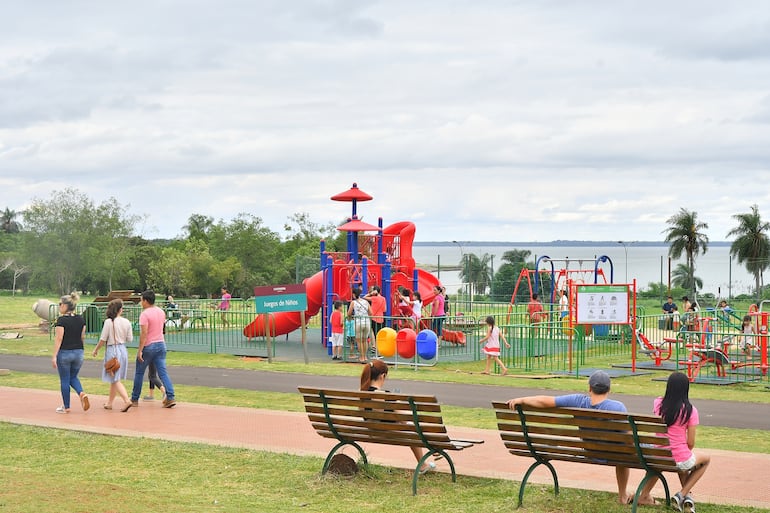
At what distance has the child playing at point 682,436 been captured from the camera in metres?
8.70

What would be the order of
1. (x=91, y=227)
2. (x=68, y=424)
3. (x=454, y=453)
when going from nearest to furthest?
1. (x=454, y=453)
2. (x=68, y=424)
3. (x=91, y=227)

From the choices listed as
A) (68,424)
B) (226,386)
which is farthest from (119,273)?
(68,424)

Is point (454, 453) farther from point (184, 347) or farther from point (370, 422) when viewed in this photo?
point (184, 347)

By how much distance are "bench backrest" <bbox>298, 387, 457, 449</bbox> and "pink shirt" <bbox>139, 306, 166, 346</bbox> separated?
5.95 m

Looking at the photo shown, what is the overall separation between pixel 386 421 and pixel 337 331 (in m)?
16.0

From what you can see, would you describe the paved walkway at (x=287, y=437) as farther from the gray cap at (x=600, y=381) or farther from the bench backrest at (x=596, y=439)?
the gray cap at (x=600, y=381)

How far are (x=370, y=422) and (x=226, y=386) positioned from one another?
9788 millimetres

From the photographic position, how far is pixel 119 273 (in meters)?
66.2

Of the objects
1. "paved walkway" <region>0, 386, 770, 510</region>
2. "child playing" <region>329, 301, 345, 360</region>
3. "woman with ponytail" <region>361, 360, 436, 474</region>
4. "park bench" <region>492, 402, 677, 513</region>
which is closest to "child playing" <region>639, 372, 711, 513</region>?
"park bench" <region>492, 402, 677, 513</region>

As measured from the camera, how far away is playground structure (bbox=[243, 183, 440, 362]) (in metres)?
28.7

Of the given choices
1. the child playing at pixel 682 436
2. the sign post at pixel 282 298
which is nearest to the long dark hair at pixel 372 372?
the child playing at pixel 682 436

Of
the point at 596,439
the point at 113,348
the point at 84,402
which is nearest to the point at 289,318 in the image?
the point at 113,348

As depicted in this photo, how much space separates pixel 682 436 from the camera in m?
8.76

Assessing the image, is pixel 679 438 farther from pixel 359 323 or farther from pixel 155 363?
pixel 359 323
